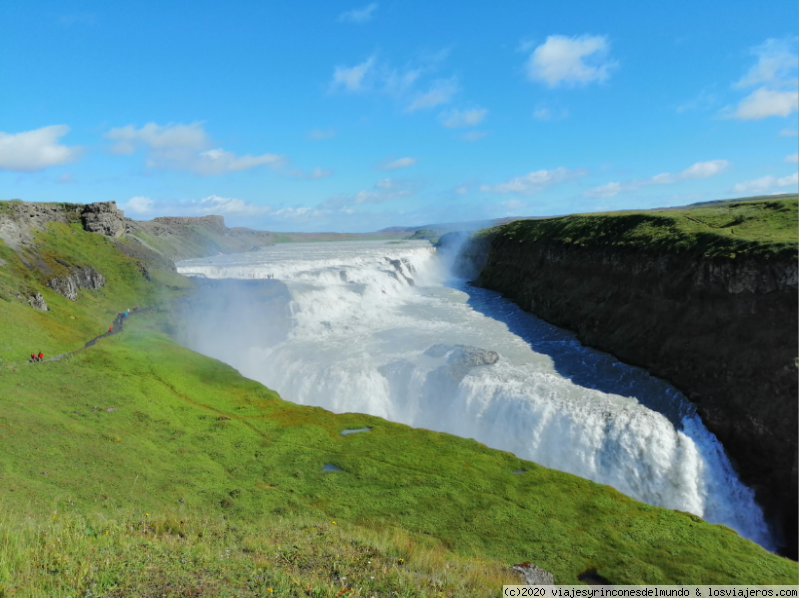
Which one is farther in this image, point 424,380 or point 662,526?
point 424,380

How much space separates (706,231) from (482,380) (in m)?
26.5

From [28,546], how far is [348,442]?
71.8 feet

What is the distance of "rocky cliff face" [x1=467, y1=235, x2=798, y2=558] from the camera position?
30.8 meters

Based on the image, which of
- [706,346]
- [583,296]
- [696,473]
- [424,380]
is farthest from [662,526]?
[583,296]

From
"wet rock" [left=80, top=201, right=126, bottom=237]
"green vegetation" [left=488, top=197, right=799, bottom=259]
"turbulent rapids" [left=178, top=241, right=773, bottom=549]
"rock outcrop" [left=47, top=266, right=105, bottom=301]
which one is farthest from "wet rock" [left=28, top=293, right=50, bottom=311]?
"green vegetation" [left=488, top=197, right=799, bottom=259]

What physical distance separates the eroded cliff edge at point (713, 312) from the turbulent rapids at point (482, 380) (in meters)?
1.80

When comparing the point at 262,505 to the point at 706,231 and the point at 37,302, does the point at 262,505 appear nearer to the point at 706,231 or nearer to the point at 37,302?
the point at 706,231

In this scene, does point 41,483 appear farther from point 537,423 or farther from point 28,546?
point 537,423

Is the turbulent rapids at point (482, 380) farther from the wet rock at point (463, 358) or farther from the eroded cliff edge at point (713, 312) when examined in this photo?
the eroded cliff edge at point (713, 312)

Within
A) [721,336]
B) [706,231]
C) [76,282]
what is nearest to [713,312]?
[721,336]

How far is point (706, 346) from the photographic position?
126 feet

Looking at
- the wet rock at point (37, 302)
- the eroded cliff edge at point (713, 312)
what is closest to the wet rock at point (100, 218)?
the wet rock at point (37, 302)

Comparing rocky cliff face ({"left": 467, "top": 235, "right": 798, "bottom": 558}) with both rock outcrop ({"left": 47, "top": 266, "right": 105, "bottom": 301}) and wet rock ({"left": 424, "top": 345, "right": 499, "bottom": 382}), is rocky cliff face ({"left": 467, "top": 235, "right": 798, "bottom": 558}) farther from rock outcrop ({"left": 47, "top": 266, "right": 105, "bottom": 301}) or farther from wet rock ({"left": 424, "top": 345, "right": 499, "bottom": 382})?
rock outcrop ({"left": 47, "top": 266, "right": 105, "bottom": 301})

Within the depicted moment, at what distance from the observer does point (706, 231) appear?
148 ft
